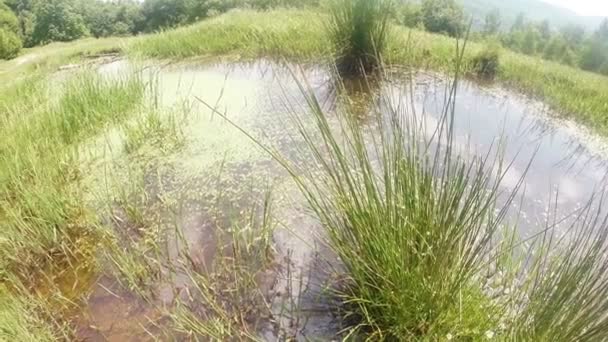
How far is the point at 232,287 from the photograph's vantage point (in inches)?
61.4

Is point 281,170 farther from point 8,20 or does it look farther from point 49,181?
point 8,20

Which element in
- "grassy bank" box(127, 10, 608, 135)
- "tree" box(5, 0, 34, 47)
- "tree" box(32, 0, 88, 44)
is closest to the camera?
"grassy bank" box(127, 10, 608, 135)

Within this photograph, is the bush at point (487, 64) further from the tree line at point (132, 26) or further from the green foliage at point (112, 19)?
the green foliage at point (112, 19)

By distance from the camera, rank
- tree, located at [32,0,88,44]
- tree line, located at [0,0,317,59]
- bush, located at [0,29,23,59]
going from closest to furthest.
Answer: bush, located at [0,29,23,59]
tree line, located at [0,0,317,59]
tree, located at [32,0,88,44]

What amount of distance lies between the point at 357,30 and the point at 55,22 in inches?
1787

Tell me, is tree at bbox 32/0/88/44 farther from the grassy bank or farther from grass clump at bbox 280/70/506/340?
grass clump at bbox 280/70/506/340

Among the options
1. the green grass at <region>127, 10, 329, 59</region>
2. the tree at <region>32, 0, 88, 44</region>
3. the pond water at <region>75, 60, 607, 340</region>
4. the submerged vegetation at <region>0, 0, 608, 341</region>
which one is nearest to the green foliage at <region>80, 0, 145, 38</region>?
the tree at <region>32, 0, 88, 44</region>

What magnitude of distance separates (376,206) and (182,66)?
13.2 ft

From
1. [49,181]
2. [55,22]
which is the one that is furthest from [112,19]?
[49,181]

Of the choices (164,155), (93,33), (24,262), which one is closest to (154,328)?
(24,262)

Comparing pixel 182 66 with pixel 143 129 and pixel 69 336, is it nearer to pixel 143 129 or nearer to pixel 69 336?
pixel 143 129

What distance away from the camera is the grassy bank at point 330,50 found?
3584mm

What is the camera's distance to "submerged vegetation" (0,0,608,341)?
1.23m

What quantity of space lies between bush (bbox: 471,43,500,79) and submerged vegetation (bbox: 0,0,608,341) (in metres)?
1.28
